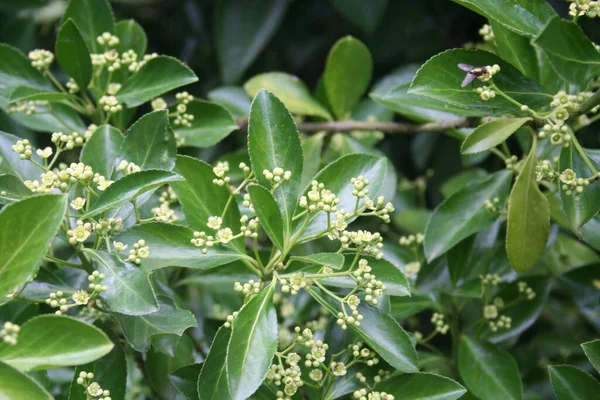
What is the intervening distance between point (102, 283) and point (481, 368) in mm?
938

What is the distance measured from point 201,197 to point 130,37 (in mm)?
659

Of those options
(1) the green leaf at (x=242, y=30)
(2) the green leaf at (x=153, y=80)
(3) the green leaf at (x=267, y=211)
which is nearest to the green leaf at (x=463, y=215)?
(3) the green leaf at (x=267, y=211)

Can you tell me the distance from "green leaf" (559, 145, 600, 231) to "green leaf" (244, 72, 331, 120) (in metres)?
0.86

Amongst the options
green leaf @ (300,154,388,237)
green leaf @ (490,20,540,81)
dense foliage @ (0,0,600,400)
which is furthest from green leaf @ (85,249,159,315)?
green leaf @ (490,20,540,81)

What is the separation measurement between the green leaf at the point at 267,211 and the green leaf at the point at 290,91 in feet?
2.69

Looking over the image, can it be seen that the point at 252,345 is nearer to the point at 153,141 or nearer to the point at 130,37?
the point at 153,141

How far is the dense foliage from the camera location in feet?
4.10

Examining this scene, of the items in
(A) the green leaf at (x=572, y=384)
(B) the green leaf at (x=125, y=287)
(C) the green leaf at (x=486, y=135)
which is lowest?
(A) the green leaf at (x=572, y=384)

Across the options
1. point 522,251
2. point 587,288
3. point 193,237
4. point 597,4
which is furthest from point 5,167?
point 587,288

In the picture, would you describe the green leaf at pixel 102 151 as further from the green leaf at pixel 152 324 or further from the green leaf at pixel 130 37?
the green leaf at pixel 130 37

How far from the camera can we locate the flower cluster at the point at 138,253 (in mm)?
1251

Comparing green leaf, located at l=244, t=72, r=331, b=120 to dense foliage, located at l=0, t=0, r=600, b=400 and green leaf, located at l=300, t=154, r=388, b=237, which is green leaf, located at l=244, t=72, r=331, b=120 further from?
green leaf, located at l=300, t=154, r=388, b=237

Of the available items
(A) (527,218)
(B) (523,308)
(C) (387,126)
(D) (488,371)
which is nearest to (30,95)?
(C) (387,126)

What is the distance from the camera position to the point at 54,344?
1081 millimetres
